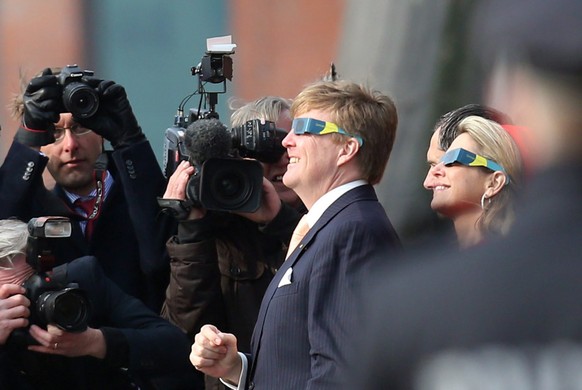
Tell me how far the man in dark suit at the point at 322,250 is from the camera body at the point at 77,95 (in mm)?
989

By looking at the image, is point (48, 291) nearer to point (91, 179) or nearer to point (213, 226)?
point (213, 226)

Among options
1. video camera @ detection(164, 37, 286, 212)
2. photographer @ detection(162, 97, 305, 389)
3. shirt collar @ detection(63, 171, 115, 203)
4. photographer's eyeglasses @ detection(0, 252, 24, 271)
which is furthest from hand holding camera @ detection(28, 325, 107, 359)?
shirt collar @ detection(63, 171, 115, 203)

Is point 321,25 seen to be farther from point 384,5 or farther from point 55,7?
point 55,7

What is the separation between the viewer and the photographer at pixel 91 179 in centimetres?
378

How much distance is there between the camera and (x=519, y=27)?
98 cm

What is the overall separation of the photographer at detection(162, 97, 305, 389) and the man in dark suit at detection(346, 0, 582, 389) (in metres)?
2.55

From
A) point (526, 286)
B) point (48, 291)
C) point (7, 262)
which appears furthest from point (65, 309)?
point (526, 286)

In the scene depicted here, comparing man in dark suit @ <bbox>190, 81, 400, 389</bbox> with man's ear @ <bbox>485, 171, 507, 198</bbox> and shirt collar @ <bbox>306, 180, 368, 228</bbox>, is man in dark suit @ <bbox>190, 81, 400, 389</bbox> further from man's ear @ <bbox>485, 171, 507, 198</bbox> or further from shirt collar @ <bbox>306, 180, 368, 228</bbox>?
man's ear @ <bbox>485, 171, 507, 198</bbox>

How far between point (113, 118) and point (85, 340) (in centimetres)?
91

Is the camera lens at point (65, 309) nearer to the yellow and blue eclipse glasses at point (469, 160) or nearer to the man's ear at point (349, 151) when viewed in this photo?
the man's ear at point (349, 151)

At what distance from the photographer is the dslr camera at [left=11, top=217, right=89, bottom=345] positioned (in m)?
3.18

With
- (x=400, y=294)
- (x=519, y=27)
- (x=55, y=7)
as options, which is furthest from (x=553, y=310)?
(x=55, y=7)

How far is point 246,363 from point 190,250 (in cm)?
69

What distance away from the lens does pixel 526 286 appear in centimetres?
96
